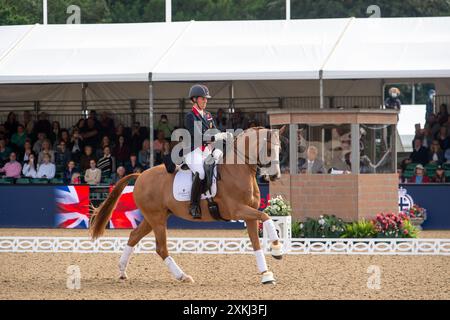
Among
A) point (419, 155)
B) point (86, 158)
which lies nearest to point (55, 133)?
point (86, 158)

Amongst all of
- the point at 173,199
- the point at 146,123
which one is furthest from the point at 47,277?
the point at 146,123

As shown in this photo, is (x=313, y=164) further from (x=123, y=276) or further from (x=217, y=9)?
(x=217, y=9)

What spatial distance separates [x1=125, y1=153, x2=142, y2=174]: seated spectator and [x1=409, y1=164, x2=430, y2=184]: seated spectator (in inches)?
241

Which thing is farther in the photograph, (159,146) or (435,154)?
(159,146)

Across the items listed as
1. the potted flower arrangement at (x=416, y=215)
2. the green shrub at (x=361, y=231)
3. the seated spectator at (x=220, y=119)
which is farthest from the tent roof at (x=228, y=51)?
the green shrub at (x=361, y=231)

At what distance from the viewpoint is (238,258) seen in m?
15.7

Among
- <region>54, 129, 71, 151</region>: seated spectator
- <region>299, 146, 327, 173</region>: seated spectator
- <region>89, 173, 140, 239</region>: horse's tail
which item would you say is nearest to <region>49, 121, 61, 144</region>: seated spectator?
<region>54, 129, 71, 151</region>: seated spectator

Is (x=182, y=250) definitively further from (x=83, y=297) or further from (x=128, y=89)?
(x=128, y=89)

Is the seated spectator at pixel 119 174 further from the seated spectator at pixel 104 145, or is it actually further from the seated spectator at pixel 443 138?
the seated spectator at pixel 443 138

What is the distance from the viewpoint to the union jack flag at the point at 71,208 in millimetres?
22172

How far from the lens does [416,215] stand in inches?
837

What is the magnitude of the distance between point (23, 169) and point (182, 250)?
322 inches

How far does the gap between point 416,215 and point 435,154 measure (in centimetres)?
266

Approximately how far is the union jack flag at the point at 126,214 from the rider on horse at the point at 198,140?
348 inches
